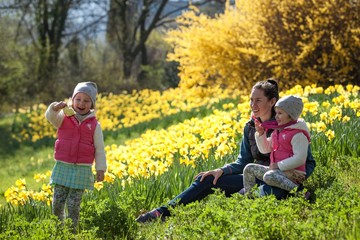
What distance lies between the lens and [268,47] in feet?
35.1

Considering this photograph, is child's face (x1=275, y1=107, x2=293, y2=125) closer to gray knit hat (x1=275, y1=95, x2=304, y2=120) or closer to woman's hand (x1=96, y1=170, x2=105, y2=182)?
gray knit hat (x1=275, y1=95, x2=304, y2=120)

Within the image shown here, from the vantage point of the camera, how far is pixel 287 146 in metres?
4.30

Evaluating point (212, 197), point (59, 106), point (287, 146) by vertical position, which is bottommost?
point (212, 197)

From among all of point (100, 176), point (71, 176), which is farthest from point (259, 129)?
point (71, 176)

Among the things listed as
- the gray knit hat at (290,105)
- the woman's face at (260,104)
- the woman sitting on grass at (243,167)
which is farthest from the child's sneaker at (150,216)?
the gray knit hat at (290,105)

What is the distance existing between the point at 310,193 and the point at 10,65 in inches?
633

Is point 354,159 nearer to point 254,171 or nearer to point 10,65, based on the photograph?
point 254,171

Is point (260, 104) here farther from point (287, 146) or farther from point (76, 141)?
point (76, 141)

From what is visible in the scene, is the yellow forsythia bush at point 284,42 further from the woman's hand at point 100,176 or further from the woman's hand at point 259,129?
the woman's hand at point 100,176

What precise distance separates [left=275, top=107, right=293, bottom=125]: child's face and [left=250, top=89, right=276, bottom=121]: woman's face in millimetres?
174

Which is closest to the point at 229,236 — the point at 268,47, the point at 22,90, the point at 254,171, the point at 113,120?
the point at 254,171

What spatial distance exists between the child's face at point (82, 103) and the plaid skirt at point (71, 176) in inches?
17.2

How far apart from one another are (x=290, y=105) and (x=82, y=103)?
1.60 meters

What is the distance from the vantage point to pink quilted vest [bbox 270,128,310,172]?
428 cm
